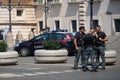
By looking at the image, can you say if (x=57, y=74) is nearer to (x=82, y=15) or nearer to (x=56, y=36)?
(x=56, y=36)

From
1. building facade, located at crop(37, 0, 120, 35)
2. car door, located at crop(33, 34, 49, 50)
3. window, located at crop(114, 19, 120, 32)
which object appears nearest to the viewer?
car door, located at crop(33, 34, 49, 50)

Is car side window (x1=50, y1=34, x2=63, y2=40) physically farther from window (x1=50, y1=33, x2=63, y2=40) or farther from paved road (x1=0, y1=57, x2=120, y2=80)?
paved road (x1=0, y1=57, x2=120, y2=80)

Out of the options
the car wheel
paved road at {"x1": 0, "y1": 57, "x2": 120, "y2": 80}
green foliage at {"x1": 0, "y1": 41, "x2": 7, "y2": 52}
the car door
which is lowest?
paved road at {"x1": 0, "y1": 57, "x2": 120, "y2": 80}

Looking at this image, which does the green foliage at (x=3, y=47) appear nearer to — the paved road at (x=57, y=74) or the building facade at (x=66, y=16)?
the paved road at (x=57, y=74)

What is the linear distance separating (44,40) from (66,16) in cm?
1729

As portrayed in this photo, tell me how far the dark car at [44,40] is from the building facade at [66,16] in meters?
11.7

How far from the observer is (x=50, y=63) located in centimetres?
2547

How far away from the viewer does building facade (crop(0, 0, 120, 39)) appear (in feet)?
145

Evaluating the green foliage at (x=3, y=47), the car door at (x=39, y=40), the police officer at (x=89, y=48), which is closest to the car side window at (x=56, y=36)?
the car door at (x=39, y=40)

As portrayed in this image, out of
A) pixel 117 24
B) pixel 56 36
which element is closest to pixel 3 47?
pixel 56 36

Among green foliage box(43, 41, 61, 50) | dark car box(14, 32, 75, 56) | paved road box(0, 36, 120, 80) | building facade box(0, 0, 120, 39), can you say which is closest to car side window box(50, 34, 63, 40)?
dark car box(14, 32, 75, 56)

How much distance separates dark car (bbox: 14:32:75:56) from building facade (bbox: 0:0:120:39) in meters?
11.7

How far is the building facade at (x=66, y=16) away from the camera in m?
44.1

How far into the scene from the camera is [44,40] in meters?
32.9
